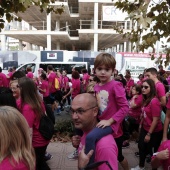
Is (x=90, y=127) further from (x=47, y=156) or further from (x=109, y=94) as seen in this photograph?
(x=47, y=156)

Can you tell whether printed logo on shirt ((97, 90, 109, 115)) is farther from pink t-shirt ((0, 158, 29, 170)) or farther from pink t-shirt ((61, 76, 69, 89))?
pink t-shirt ((61, 76, 69, 89))

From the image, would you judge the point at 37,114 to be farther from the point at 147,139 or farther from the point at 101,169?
the point at 147,139

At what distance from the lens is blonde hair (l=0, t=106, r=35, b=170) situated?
159 cm

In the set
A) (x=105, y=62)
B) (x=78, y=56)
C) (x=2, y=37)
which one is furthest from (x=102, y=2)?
(x=105, y=62)

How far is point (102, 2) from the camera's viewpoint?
23469 mm

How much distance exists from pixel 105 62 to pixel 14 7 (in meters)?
2.24

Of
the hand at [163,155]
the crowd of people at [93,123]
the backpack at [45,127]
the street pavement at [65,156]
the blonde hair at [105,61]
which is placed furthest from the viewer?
the street pavement at [65,156]

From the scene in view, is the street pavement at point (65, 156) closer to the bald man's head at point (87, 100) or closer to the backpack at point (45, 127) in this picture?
the backpack at point (45, 127)

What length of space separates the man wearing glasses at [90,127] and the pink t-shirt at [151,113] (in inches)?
74.2

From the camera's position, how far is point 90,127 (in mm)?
1803

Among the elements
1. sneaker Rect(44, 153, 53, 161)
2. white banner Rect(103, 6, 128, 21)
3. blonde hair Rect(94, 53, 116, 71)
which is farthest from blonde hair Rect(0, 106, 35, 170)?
white banner Rect(103, 6, 128, 21)

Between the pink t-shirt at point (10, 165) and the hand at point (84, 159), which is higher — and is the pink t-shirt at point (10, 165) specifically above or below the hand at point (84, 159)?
below

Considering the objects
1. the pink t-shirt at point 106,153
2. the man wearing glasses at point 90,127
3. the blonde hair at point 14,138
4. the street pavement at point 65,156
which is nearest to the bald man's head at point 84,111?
the man wearing glasses at point 90,127

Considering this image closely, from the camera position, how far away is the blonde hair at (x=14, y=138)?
5.22 feet
